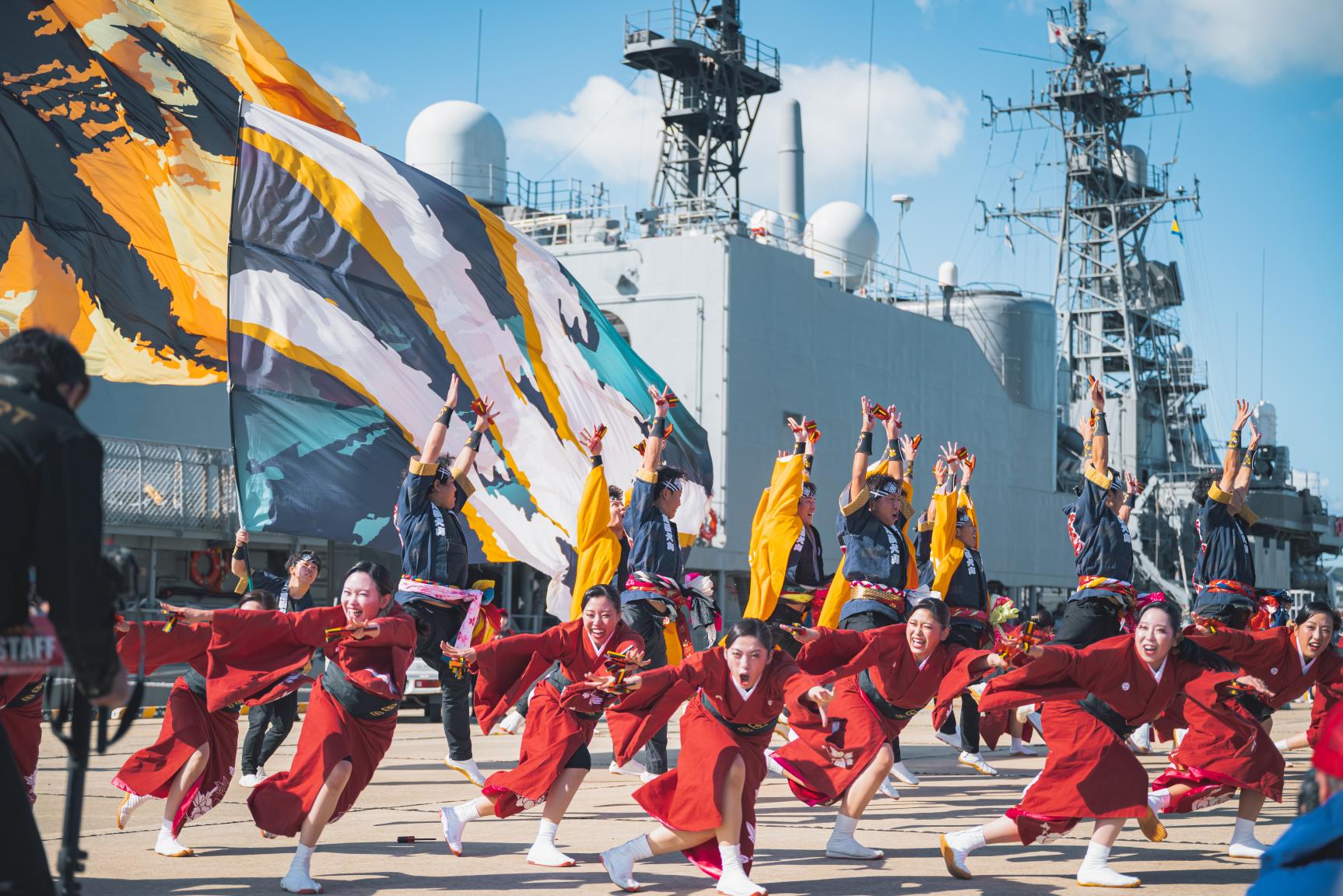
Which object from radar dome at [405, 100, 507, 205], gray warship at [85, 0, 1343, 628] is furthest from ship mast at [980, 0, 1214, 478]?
radar dome at [405, 100, 507, 205]

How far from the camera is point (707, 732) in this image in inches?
254

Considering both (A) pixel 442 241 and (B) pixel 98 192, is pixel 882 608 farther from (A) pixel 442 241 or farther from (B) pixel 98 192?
(B) pixel 98 192

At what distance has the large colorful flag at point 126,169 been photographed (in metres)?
10.9

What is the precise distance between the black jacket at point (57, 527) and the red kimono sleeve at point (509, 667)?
3.63 metres

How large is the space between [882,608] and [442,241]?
5960mm

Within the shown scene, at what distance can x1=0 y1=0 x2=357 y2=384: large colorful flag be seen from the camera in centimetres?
1095

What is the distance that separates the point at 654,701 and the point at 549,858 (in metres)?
0.99

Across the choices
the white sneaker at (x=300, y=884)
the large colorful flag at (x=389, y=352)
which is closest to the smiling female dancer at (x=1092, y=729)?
the white sneaker at (x=300, y=884)

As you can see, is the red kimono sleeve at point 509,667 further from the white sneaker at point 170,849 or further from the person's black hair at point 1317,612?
the person's black hair at point 1317,612

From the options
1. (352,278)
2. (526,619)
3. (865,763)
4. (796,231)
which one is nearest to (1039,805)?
(865,763)

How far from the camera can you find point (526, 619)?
24750mm

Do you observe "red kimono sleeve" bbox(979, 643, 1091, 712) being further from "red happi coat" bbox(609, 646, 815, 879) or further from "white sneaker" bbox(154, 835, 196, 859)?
"white sneaker" bbox(154, 835, 196, 859)

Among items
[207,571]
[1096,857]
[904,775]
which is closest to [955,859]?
[1096,857]

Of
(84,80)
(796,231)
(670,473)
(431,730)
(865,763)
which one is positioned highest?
(796,231)
